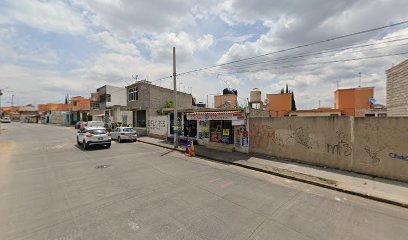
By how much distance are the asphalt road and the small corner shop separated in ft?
14.5

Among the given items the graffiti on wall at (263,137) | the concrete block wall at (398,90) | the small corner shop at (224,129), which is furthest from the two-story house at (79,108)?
the concrete block wall at (398,90)

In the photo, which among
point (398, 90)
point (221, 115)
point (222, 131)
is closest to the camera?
point (398, 90)

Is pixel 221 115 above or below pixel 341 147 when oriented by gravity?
above

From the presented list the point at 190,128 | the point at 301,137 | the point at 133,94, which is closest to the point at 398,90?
the point at 301,137

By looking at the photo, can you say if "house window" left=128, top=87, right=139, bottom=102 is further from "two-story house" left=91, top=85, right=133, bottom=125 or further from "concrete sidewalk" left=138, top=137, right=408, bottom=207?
"concrete sidewalk" left=138, top=137, right=408, bottom=207

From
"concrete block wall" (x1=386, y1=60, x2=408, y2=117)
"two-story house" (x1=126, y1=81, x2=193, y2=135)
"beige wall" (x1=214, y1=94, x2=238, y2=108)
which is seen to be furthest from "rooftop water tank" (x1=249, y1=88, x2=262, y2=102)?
"concrete block wall" (x1=386, y1=60, x2=408, y2=117)

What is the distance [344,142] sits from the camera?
911 centimetres

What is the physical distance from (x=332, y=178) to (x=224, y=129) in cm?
771

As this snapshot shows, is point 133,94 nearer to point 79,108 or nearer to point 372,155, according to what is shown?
→ point 372,155

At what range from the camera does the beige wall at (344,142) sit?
25.6ft

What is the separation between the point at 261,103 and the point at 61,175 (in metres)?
23.8

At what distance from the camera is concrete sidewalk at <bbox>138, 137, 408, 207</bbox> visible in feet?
21.2

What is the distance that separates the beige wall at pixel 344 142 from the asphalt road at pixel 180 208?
→ 3.04 metres

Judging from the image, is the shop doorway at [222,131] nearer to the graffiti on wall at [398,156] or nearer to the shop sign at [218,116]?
the shop sign at [218,116]
